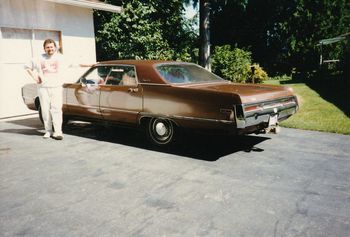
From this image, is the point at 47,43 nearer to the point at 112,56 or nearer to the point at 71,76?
the point at 71,76

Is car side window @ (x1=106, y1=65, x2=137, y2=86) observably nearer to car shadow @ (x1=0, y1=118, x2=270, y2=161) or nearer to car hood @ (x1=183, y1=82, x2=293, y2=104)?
car shadow @ (x1=0, y1=118, x2=270, y2=161)

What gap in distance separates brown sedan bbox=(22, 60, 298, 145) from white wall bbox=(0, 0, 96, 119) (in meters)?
2.98

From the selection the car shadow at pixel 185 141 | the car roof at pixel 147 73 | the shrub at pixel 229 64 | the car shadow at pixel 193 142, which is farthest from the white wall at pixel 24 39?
the shrub at pixel 229 64

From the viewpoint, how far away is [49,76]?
6.49 metres

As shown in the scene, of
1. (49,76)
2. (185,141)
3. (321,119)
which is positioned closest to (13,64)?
(49,76)

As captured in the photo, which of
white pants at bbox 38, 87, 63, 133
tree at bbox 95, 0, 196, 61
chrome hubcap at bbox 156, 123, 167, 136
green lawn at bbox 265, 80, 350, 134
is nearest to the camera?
chrome hubcap at bbox 156, 123, 167, 136

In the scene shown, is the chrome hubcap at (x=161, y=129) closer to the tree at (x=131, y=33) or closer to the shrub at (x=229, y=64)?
the tree at (x=131, y=33)

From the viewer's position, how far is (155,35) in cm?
1412

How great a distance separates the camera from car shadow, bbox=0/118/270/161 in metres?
5.82

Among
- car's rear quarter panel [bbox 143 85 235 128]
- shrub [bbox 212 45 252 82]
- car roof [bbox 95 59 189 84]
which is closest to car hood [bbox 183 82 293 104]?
car's rear quarter panel [bbox 143 85 235 128]

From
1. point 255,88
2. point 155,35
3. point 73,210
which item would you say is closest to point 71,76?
point 155,35

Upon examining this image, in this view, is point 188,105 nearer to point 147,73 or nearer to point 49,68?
point 147,73

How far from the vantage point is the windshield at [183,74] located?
5.92m

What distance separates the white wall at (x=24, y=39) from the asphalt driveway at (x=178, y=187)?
10.7ft
